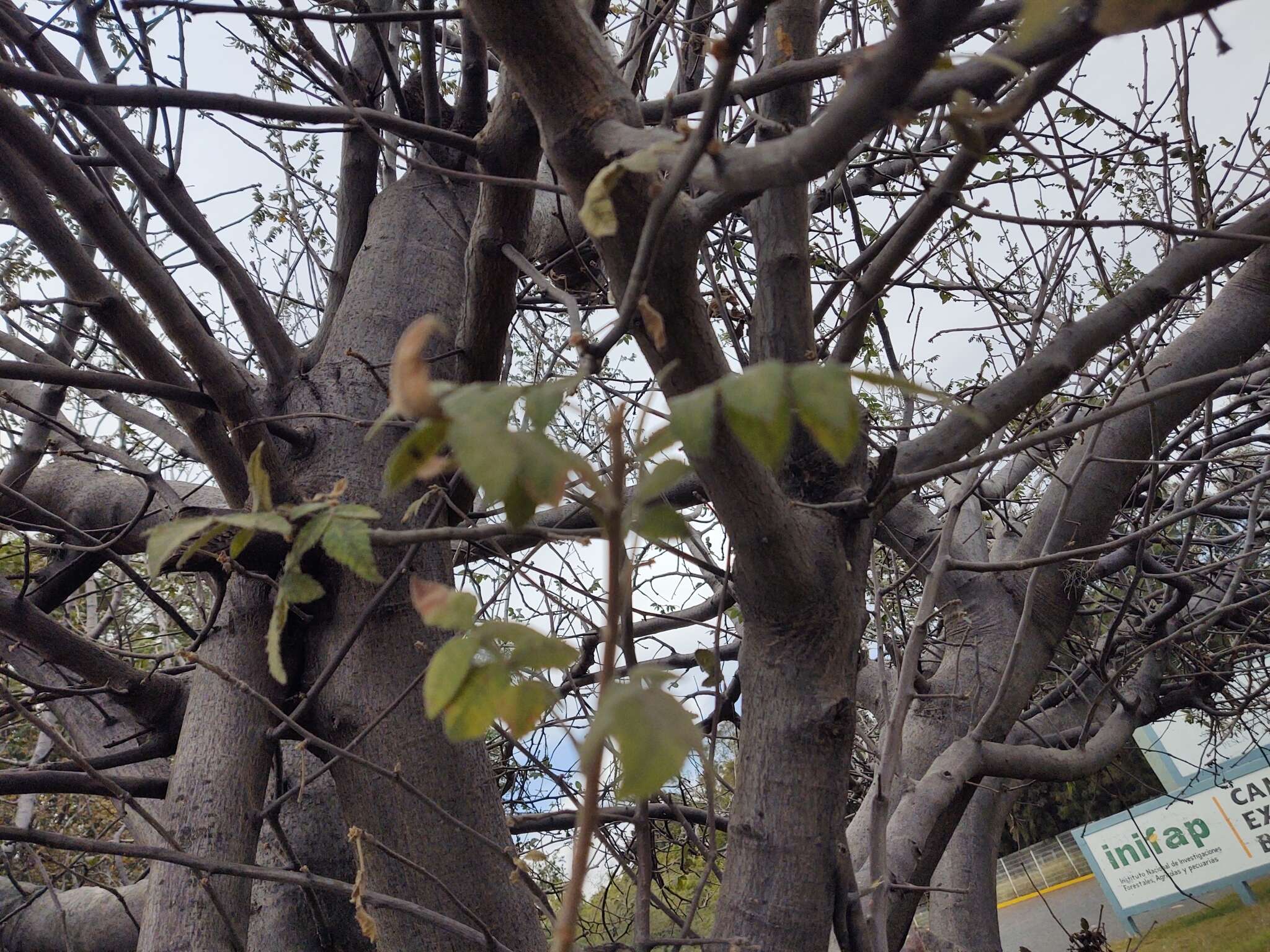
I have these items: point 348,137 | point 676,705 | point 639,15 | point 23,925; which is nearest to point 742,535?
point 676,705

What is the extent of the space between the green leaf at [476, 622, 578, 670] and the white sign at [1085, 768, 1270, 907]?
723 centimetres

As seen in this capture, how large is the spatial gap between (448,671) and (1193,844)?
8126mm

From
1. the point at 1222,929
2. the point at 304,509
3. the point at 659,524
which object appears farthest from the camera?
the point at 1222,929

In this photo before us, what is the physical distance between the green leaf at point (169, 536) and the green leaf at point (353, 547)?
82 mm

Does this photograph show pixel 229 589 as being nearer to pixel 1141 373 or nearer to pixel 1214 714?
pixel 1141 373

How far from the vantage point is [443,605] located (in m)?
0.44

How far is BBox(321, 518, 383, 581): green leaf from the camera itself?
557mm

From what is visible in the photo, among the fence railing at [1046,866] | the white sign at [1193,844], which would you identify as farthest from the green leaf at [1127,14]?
the fence railing at [1046,866]

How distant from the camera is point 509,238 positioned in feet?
5.52

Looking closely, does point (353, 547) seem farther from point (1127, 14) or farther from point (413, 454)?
point (1127, 14)

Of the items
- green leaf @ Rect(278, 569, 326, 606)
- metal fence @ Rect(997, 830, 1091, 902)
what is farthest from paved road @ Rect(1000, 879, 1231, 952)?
green leaf @ Rect(278, 569, 326, 606)

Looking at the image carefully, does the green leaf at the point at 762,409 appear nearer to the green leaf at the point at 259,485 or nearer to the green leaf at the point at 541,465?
the green leaf at the point at 541,465

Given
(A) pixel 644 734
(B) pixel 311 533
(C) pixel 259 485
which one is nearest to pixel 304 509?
(B) pixel 311 533

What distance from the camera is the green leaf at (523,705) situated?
0.43 metres
